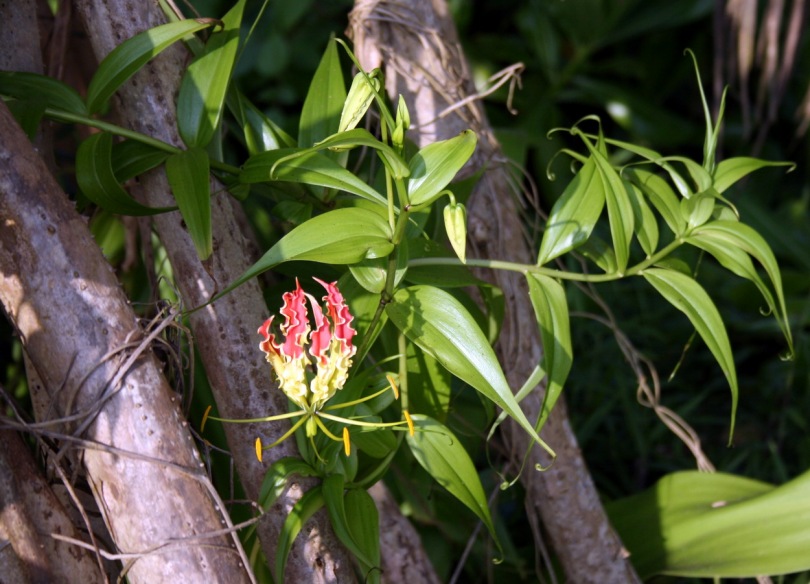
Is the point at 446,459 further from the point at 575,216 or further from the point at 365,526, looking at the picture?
the point at 575,216

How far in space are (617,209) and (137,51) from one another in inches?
16.1

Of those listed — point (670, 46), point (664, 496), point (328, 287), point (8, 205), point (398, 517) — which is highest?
point (8, 205)

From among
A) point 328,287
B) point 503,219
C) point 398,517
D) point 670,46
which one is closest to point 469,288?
point 503,219

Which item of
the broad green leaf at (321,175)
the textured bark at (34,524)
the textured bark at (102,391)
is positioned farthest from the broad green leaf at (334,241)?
the textured bark at (34,524)

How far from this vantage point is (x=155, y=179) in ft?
2.32

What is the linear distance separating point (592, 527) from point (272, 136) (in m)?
0.59

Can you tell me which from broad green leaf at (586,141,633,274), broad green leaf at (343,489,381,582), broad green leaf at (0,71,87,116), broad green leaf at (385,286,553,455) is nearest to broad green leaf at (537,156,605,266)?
broad green leaf at (586,141,633,274)

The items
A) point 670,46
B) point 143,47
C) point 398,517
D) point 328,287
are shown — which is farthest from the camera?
point 670,46

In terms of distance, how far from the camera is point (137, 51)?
653 mm

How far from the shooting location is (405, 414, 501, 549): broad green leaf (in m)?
0.66

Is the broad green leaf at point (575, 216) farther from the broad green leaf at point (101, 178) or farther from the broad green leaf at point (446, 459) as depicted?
the broad green leaf at point (101, 178)

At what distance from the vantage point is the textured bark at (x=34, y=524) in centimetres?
61

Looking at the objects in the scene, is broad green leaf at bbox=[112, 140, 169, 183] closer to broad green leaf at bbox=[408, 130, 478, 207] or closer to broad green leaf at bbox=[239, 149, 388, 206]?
broad green leaf at bbox=[239, 149, 388, 206]

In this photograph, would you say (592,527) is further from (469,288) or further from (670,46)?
(670,46)
